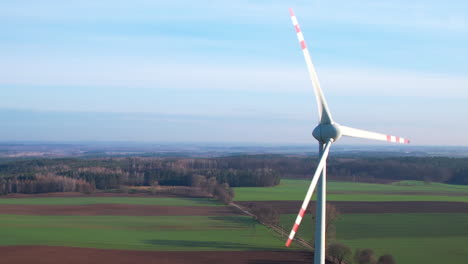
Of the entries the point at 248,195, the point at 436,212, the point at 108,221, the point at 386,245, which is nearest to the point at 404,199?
the point at 436,212

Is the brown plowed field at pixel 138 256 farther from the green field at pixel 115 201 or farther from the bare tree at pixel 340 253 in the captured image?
the green field at pixel 115 201

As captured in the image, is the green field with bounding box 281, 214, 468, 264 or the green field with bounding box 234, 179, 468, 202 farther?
the green field with bounding box 234, 179, 468, 202

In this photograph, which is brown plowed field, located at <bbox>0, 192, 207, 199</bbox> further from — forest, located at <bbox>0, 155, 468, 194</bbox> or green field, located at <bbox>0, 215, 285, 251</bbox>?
green field, located at <bbox>0, 215, 285, 251</bbox>

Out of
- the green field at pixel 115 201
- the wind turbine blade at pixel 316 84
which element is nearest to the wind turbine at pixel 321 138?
the wind turbine blade at pixel 316 84

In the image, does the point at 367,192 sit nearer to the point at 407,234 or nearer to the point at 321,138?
the point at 407,234

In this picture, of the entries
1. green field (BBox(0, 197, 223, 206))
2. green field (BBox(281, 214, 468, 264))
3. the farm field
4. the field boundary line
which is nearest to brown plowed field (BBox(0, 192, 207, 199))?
green field (BBox(0, 197, 223, 206))

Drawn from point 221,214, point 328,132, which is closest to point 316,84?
point 328,132
